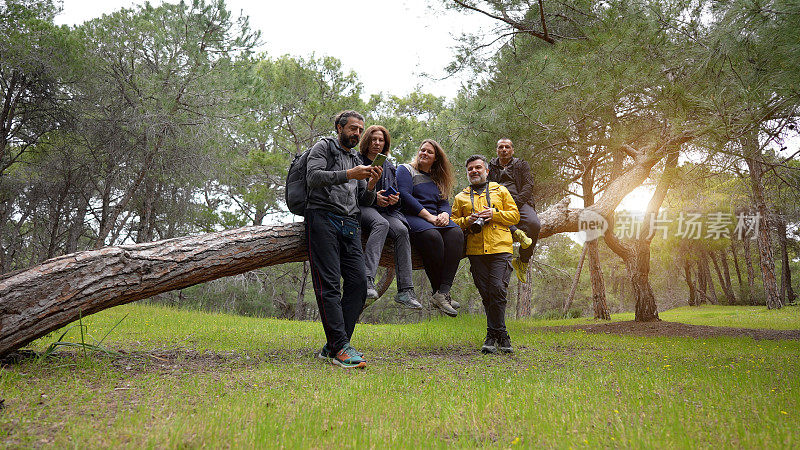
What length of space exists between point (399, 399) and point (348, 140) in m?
2.50

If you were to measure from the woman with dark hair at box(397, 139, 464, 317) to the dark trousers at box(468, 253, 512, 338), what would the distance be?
0.25m

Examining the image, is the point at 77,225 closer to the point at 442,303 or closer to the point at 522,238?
the point at 442,303

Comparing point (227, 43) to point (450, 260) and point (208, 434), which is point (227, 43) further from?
point (208, 434)

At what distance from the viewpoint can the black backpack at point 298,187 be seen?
4402mm

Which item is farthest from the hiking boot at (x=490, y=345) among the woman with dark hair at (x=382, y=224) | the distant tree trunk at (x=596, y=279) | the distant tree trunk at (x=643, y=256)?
the distant tree trunk at (x=596, y=279)

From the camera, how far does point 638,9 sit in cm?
656

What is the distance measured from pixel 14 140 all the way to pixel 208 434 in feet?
52.3

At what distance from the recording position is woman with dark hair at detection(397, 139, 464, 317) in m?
4.86

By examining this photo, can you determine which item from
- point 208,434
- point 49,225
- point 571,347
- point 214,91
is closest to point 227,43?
point 214,91

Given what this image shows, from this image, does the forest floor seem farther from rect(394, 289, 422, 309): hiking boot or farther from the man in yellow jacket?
rect(394, 289, 422, 309): hiking boot

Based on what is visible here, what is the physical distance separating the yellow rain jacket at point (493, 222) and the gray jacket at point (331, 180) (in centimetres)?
120

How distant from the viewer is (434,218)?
4969mm

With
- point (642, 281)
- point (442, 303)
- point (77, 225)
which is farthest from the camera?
point (77, 225)

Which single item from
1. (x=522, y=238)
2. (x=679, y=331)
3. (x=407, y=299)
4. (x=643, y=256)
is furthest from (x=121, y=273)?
(x=643, y=256)
